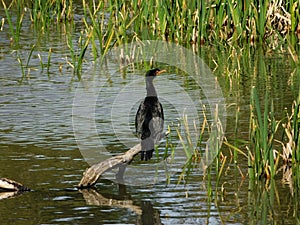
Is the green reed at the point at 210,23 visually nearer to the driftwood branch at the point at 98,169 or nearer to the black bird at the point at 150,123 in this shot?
the black bird at the point at 150,123

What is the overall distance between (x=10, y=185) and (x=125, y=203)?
97 cm

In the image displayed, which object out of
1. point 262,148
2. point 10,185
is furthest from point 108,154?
point 262,148

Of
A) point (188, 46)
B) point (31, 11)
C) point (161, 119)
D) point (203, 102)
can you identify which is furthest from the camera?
point (31, 11)

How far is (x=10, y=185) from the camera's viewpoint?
25.1 ft

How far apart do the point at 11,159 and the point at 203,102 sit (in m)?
3.25

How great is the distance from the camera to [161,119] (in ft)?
28.3

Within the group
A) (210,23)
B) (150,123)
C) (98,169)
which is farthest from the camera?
(210,23)

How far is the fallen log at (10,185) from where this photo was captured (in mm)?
7629

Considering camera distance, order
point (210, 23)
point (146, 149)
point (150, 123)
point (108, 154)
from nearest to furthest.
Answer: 1. point (146, 149)
2. point (150, 123)
3. point (108, 154)
4. point (210, 23)

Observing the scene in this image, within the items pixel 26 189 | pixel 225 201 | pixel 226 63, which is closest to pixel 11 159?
pixel 26 189

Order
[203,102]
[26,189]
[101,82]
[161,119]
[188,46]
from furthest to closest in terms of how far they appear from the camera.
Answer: [188,46] → [101,82] → [203,102] → [161,119] → [26,189]

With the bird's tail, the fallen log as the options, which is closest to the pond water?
the fallen log

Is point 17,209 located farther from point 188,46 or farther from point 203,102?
point 188,46

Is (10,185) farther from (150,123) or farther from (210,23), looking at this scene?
(210,23)
